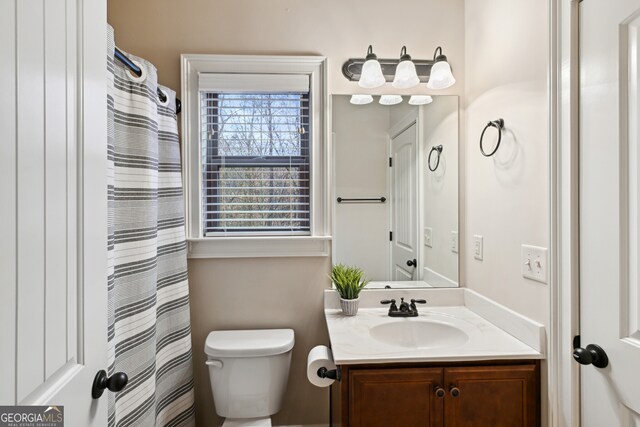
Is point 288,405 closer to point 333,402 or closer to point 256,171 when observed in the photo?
point 333,402

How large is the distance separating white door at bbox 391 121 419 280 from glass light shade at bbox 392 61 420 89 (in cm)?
21

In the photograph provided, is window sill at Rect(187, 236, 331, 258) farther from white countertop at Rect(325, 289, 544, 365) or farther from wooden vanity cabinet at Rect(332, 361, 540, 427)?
wooden vanity cabinet at Rect(332, 361, 540, 427)

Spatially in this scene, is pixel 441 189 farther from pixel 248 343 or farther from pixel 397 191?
pixel 248 343

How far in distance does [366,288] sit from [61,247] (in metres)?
1.37

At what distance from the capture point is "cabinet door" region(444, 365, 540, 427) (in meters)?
1.23

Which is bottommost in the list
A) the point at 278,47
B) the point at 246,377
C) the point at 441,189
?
the point at 246,377

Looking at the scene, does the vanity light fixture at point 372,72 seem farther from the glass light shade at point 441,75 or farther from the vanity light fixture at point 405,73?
the glass light shade at point 441,75

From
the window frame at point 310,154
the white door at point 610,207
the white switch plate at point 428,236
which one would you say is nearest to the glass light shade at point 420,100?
the window frame at point 310,154

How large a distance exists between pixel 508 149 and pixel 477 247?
495 mm

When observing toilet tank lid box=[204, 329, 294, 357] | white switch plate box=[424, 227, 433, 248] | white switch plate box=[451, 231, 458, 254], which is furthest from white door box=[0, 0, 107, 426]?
white switch plate box=[451, 231, 458, 254]

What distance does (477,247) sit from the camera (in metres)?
1.67

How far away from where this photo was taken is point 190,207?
1.75 m

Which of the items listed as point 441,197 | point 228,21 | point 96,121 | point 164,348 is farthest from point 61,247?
point 441,197

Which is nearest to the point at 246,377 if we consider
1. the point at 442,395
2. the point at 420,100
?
the point at 442,395
